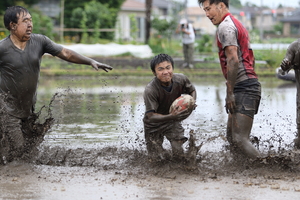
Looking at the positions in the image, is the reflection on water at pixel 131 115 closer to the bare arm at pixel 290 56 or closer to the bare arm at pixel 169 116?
the bare arm at pixel 169 116

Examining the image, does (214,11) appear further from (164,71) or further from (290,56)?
(290,56)

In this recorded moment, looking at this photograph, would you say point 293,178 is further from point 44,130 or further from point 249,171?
point 44,130

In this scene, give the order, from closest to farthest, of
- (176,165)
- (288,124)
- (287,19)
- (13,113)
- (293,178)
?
(293,178)
(176,165)
(13,113)
(288,124)
(287,19)

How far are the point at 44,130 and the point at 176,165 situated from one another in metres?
1.83

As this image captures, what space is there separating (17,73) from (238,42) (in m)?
2.58

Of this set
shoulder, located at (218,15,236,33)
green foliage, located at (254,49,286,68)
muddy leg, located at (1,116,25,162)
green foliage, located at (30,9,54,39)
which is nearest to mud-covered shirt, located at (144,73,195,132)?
shoulder, located at (218,15,236,33)

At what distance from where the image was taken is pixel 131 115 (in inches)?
438

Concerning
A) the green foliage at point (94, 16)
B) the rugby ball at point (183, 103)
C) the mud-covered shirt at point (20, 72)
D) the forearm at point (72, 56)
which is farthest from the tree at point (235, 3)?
the rugby ball at point (183, 103)

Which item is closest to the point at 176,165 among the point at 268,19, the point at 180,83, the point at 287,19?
the point at 180,83

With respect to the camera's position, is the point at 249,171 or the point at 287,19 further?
the point at 287,19

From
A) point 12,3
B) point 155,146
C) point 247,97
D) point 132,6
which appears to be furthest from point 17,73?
point 132,6

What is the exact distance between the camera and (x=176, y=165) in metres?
6.50

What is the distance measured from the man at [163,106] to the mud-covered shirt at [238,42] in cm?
62

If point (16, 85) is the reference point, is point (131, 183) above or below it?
below
